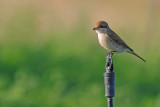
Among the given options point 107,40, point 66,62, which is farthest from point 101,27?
point 66,62

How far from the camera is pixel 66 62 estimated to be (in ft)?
32.7

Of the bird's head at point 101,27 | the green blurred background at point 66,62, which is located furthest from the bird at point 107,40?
the green blurred background at point 66,62

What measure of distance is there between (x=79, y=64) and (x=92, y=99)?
1.17 meters

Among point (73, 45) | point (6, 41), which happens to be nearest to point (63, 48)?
point (73, 45)

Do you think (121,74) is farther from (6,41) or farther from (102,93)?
(6,41)

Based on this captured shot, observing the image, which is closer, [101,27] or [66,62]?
[101,27]

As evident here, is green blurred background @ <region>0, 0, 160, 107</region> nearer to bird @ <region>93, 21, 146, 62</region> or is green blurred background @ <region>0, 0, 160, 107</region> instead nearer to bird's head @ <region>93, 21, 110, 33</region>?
bird @ <region>93, 21, 146, 62</region>

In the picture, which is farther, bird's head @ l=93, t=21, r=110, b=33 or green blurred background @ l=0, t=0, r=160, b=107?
green blurred background @ l=0, t=0, r=160, b=107

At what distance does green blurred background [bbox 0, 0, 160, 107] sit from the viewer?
29.2 feet

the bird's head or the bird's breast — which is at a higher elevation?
the bird's head

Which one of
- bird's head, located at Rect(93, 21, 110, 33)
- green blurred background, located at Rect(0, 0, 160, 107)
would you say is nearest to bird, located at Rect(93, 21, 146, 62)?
bird's head, located at Rect(93, 21, 110, 33)

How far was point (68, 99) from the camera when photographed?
885 cm

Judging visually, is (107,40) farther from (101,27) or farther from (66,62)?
(66,62)

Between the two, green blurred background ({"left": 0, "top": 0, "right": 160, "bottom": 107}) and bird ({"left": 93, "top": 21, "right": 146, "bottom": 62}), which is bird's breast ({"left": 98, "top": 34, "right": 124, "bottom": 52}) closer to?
bird ({"left": 93, "top": 21, "right": 146, "bottom": 62})
